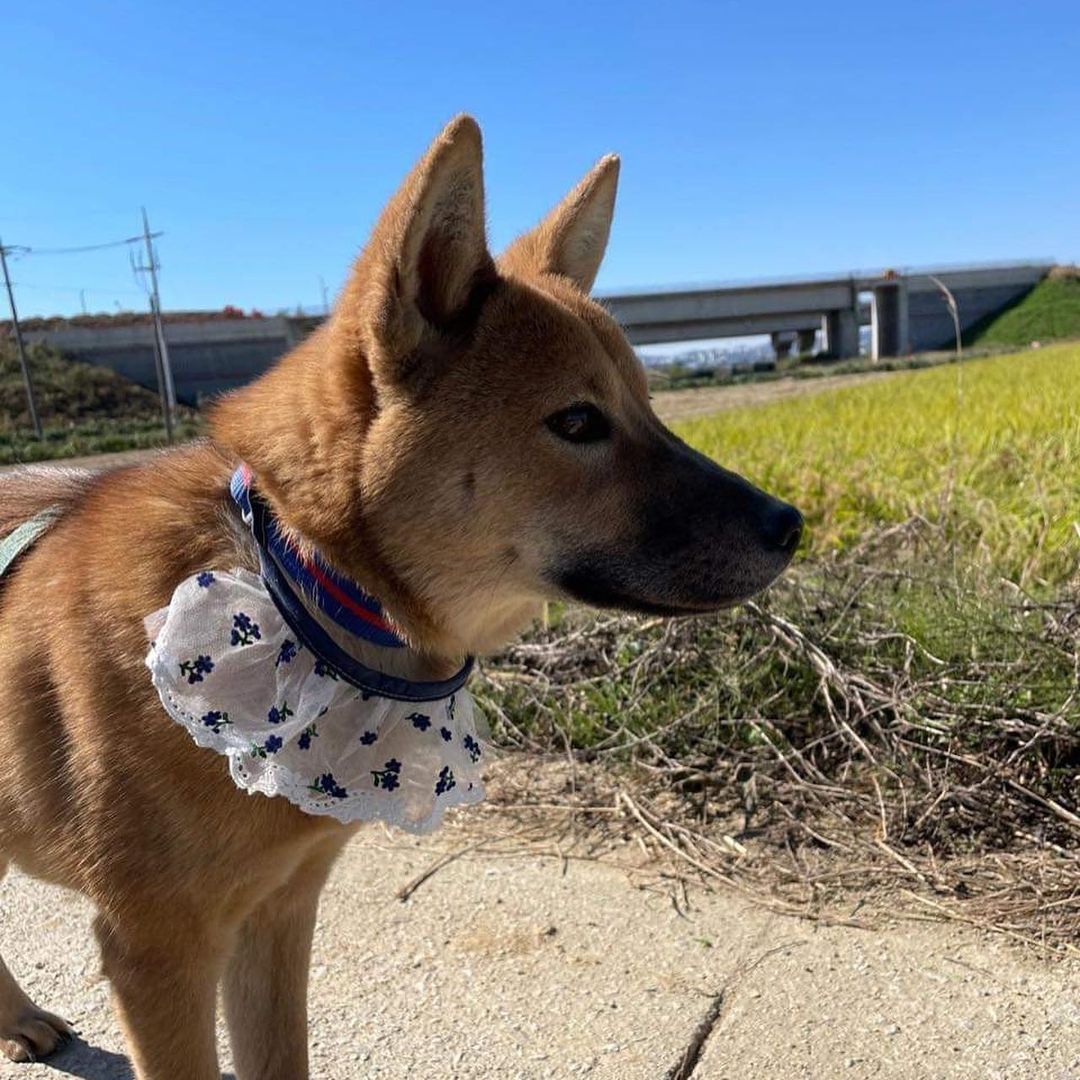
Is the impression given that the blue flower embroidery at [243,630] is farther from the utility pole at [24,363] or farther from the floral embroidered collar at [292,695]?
the utility pole at [24,363]

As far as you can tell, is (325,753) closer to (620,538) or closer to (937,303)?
(620,538)

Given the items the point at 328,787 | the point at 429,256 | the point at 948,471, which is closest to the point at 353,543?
the point at 328,787

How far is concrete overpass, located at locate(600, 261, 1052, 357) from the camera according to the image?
54312 millimetres

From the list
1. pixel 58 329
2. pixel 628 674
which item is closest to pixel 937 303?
pixel 58 329

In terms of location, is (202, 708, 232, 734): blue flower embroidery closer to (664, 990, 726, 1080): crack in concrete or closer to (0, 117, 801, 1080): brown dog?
(0, 117, 801, 1080): brown dog

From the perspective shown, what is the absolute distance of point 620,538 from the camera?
2113 millimetres

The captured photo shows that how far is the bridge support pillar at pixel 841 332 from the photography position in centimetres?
5775

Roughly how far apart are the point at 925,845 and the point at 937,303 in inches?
2443

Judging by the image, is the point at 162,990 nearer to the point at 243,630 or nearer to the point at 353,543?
the point at 243,630

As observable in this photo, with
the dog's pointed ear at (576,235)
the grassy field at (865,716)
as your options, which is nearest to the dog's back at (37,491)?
the dog's pointed ear at (576,235)

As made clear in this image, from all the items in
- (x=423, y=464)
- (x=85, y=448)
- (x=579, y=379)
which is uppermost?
(x=579, y=379)

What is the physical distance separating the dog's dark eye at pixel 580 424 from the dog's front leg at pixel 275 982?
1.09 meters

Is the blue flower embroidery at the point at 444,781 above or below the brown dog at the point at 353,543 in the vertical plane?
below

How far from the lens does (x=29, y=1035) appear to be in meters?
2.53
